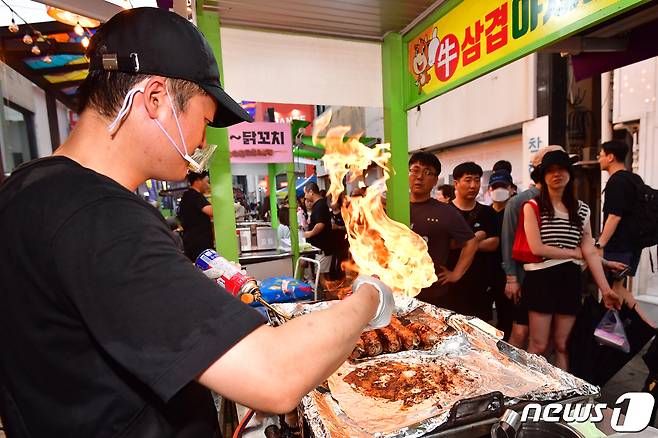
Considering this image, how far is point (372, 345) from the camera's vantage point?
234 centimetres

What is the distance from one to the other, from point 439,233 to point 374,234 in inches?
30.8

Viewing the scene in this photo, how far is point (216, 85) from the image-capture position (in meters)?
1.21

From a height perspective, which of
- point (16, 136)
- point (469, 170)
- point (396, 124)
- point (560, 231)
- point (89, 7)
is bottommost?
point (560, 231)

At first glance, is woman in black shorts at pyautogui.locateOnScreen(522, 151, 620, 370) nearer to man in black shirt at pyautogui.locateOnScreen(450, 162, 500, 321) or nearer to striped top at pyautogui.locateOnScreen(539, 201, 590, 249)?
striped top at pyautogui.locateOnScreen(539, 201, 590, 249)

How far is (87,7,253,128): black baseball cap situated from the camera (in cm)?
106

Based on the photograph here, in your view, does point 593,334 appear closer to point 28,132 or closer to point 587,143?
point 587,143

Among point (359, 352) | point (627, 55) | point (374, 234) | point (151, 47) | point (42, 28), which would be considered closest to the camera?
point (151, 47)

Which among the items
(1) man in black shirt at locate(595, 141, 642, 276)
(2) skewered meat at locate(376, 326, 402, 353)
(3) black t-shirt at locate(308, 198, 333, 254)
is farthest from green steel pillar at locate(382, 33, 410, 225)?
(3) black t-shirt at locate(308, 198, 333, 254)

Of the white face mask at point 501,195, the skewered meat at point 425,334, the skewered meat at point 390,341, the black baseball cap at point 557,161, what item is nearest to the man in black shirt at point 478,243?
the white face mask at point 501,195

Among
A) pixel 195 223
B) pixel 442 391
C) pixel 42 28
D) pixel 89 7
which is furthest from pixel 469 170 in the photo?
pixel 42 28

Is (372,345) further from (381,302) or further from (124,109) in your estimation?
(124,109)

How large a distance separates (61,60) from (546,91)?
929 centimetres

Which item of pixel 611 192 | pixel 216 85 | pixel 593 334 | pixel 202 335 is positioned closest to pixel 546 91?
pixel 611 192

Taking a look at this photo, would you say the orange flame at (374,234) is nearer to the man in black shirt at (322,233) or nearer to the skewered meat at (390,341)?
the skewered meat at (390,341)
